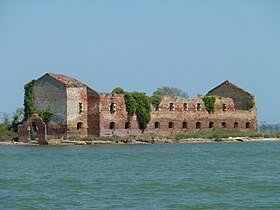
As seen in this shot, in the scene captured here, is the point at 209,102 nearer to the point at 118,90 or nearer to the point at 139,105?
the point at 139,105

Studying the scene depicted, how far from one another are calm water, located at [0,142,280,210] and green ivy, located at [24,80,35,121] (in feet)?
32.8

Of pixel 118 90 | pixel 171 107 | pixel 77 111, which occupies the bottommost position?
pixel 77 111

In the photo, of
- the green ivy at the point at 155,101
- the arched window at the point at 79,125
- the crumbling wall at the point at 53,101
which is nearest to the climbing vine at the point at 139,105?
the green ivy at the point at 155,101

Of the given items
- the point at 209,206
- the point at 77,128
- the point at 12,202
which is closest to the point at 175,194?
the point at 209,206

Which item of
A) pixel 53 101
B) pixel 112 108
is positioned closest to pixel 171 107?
pixel 112 108

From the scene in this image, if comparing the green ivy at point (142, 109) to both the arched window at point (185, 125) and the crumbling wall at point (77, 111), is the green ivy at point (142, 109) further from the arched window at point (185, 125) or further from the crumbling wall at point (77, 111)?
the crumbling wall at point (77, 111)

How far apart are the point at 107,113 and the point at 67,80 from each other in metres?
3.86

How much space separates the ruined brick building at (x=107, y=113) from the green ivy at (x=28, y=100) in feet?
1.05

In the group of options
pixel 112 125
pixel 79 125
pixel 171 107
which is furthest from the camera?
pixel 171 107

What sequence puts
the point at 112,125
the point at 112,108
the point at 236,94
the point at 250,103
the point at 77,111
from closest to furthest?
the point at 77,111
the point at 112,108
the point at 112,125
the point at 250,103
the point at 236,94

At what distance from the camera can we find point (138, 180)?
2450 centimetres

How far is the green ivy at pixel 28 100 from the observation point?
4819cm

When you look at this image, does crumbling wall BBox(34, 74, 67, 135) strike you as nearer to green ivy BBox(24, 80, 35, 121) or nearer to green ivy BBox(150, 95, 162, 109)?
green ivy BBox(24, 80, 35, 121)

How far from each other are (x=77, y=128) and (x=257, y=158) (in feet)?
53.9
